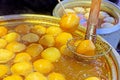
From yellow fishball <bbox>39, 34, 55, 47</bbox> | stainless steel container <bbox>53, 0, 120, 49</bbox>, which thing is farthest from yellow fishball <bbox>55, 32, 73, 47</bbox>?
stainless steel container <bbox>53, 0, 120, 49</bbox>

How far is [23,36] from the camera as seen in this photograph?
3.31ft

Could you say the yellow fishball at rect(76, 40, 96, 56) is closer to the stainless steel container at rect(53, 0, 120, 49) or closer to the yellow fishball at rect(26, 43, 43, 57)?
the yellow fishball at rect(26, 43, 43, 57)

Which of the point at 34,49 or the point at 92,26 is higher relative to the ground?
the point at 92,26

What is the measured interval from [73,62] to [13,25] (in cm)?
34

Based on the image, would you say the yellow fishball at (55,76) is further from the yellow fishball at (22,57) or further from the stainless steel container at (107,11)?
the stainless steel container at (107,11)

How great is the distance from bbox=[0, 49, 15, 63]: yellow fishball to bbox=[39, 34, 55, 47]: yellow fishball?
0.14 meters

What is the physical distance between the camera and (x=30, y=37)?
100 centimetres

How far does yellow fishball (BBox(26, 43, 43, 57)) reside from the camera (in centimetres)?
91

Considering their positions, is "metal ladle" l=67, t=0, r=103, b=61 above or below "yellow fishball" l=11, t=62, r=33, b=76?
above

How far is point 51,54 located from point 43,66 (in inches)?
2.9

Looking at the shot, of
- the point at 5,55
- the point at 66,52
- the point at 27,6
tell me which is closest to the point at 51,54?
the point at 66,52

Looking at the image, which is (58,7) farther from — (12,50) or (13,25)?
(12,50)

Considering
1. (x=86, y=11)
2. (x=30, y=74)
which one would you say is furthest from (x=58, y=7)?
(x=30, y=74)

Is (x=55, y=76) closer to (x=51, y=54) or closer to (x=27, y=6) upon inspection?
(x=51, y=54)
